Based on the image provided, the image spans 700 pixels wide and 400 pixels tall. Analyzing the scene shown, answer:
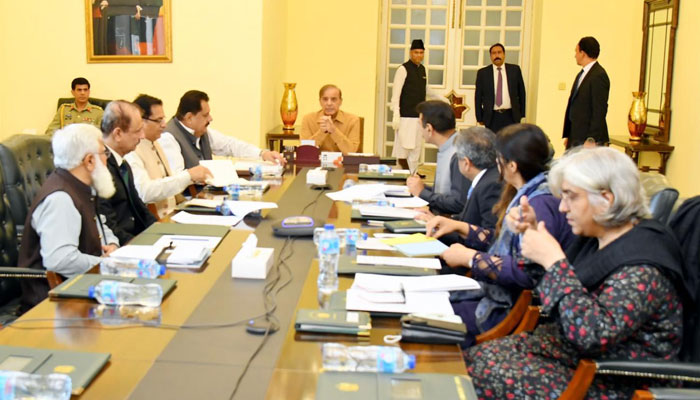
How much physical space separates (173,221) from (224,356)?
164 centimetres

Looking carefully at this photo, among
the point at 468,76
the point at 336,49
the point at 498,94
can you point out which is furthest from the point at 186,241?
the point at 468,76

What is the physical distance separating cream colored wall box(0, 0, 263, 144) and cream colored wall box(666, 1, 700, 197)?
407 centimetres

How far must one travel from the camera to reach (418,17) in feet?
33.0

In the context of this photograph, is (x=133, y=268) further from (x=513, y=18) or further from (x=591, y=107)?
→ (x=513, y=18)

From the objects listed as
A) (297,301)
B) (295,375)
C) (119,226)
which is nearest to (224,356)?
(295,375)

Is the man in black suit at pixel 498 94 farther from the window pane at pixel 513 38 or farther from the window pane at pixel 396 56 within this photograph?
the window pane at pixel 396 56

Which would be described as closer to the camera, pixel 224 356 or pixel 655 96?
pixel 224 356

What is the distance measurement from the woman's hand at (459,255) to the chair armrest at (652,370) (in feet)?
2.64

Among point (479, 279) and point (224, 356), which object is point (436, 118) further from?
point (224, 356)

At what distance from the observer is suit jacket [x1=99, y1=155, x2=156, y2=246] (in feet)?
12.4

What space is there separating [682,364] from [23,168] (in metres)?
2.94

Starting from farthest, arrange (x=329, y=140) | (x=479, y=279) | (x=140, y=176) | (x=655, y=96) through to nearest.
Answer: (x=655, y=96), (x=329, y=140), (x=140, y=176), (x=479, y=279)

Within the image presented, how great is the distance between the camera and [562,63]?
31.0 ft

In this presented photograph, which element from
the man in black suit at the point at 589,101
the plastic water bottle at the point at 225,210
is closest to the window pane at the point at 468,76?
the man in black suit at the point at 589,101
